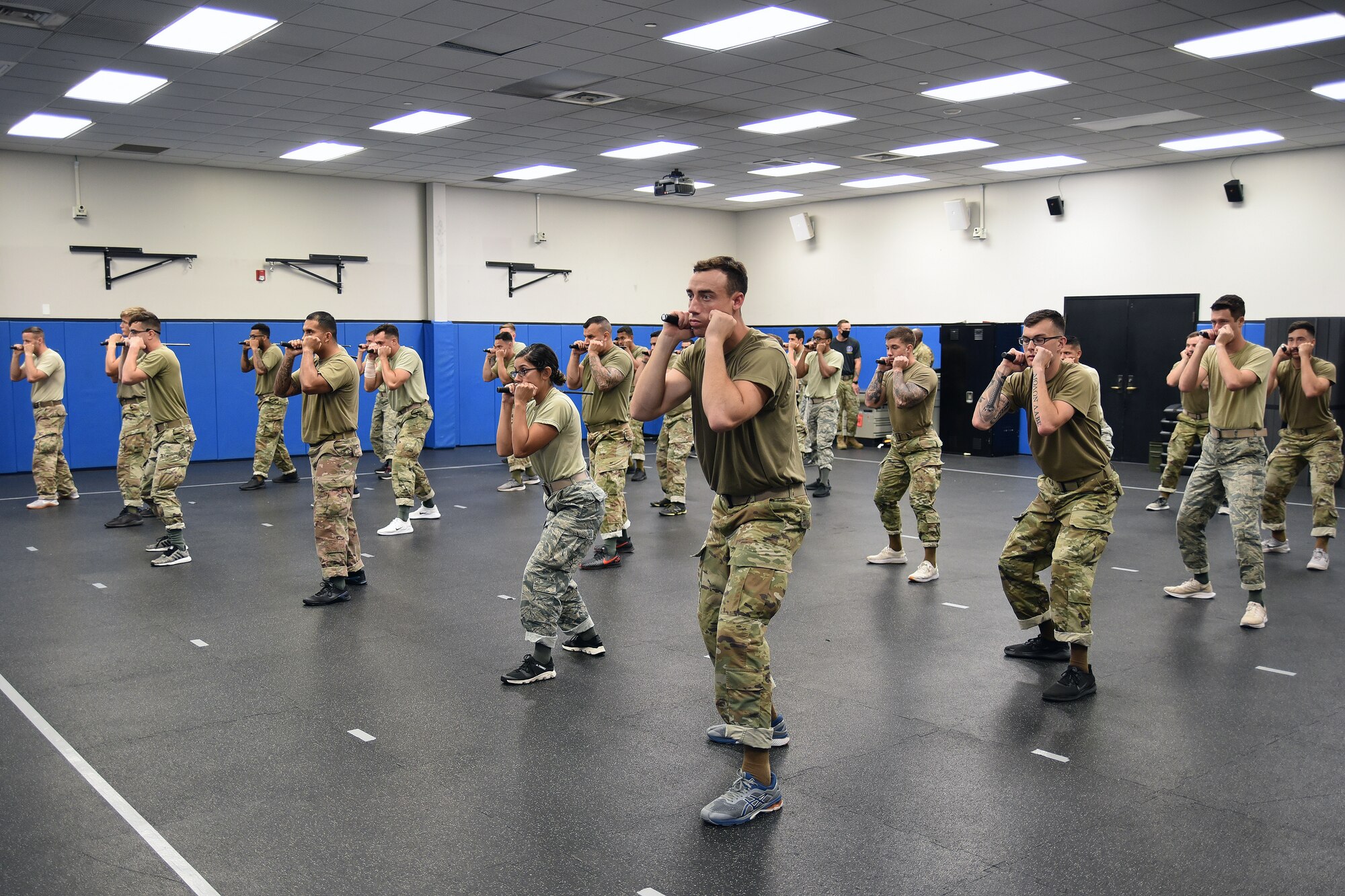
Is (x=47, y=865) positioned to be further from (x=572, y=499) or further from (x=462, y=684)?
(x=572, y=499)

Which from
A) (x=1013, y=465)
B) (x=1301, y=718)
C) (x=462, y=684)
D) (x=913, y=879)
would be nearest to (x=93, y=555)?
(x=462, y=684)

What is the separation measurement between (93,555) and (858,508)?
675cm

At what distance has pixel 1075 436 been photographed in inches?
192

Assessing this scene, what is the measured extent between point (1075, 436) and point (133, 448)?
8.13 metres

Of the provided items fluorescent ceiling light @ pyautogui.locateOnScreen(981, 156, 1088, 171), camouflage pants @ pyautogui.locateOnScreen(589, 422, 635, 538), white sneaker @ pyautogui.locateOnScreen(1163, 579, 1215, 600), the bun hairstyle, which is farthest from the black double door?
the bun hairstyle

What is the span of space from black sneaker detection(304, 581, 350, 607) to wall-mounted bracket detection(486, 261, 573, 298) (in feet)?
35.9

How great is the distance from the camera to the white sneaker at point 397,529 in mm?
8820

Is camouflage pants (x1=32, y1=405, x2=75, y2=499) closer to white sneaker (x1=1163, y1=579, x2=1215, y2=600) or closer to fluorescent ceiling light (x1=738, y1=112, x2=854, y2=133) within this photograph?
fluorescent ceiling light (x1=738, y1=112, x2=854, y2=133)

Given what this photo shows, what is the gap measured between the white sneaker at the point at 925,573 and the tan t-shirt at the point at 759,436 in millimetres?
3746

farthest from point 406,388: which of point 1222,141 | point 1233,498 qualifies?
point 1222,141

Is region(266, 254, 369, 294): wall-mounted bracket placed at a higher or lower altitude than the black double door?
higher

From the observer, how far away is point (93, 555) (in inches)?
311

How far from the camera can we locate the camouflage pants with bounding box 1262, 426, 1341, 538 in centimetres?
750

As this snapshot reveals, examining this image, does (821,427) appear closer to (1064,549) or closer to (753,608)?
(1064,549)
